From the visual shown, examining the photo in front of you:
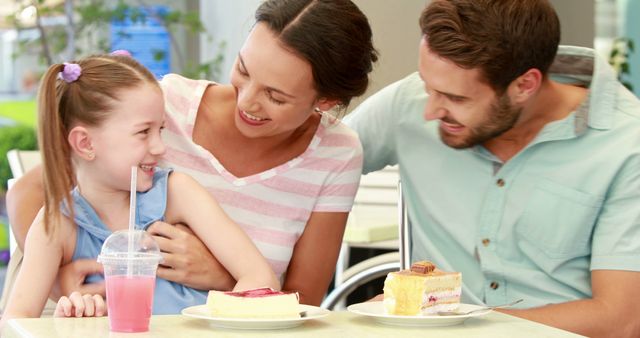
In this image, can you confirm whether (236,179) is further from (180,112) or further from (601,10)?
(601,10)

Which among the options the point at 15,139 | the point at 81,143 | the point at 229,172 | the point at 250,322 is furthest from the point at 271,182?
the point at 15,139

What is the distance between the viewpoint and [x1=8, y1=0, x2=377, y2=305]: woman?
1.98 m

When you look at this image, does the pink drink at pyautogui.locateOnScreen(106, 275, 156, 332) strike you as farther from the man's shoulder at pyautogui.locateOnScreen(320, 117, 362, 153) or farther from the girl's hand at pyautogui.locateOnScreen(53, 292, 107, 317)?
the man's shoulder at pyautogui.locateOnScreen(320, 117, 362, 153)

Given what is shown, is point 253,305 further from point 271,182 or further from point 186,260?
point 271,182

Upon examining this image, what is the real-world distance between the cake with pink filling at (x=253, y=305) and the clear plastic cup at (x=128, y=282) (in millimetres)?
102

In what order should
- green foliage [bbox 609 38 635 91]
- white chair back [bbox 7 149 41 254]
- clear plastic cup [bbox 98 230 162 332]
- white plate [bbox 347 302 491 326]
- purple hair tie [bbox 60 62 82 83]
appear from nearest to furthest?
clear plastic cup [bbox 98 230 162 332], white plate [bbox 347 302 491 326], purple hair tie [bbox 60 62 82 83], white chair back [bbox 7 149 41 254], green foliage [bbox 609 38 635 91]

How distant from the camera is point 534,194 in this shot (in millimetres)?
2146

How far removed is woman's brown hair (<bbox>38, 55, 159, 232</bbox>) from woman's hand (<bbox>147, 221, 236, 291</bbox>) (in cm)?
18

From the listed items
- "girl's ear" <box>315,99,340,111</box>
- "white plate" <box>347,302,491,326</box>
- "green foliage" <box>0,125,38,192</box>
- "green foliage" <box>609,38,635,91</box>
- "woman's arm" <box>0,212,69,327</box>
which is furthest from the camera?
"green foliage" <box>609,38,635,91</box>

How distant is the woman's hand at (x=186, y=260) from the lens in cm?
181

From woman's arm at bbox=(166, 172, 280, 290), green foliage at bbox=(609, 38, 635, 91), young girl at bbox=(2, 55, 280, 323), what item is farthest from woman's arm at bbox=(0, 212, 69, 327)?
green foliage at bbox=(609, 38, 635, 91)

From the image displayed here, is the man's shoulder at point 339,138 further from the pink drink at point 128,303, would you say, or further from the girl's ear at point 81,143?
the pink drink at point 128,303

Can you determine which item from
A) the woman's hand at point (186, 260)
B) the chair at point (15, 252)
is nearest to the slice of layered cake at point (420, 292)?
the woman's hand at point (186, 260)

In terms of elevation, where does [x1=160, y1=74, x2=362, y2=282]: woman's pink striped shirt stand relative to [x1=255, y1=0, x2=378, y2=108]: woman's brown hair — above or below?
below
